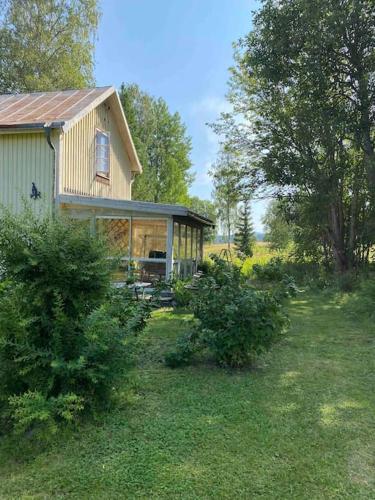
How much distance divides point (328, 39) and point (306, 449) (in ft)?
34.4

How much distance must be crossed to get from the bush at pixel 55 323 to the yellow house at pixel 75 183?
5.20m

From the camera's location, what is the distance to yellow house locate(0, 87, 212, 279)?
30.2 ft

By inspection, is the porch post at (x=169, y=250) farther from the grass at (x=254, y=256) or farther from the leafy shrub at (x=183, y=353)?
the leafy shrub at (x=183, y=353)

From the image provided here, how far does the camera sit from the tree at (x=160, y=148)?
25875mm

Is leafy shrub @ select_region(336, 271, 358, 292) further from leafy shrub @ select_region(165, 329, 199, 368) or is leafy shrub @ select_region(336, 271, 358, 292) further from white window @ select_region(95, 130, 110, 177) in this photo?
white window @ select_region(95, 130, 110, 177)

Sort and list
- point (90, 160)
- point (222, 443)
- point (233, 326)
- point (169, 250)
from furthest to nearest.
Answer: point (90, 160) → point (169, 250) → point (233, 326) → point (222, 443)

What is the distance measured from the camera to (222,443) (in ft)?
9.21

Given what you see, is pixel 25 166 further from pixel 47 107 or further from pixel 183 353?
pixel 183 353

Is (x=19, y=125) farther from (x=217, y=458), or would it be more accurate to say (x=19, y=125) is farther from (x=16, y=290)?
(x=217, y=458)

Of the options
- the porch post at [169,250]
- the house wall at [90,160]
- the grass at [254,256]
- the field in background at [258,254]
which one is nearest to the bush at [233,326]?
the grass at [254,256]

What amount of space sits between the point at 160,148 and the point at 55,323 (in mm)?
25215

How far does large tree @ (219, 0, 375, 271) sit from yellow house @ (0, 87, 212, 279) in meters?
3.93

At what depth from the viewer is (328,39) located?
992 centimetres

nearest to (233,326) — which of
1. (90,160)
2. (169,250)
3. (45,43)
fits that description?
(169,250)
